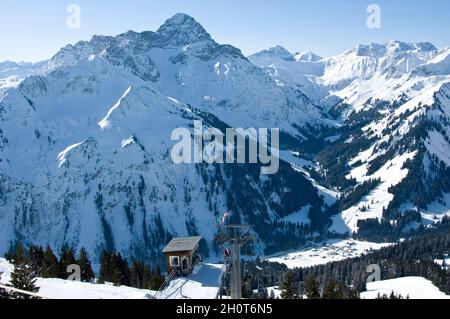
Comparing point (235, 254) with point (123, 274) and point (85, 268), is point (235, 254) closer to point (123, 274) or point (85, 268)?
point (85, 268)

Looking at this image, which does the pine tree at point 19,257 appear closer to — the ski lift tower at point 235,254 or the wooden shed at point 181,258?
the wooden shed at point 181,258

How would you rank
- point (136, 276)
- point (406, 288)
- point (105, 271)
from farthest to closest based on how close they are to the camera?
point (406, 288) → point (136, 276) → point (105, 271)

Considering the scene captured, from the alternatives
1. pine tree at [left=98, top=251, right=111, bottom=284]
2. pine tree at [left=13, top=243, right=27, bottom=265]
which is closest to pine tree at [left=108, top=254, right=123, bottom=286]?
pine tree at [left=98, top=251, right=111, bottom=284]

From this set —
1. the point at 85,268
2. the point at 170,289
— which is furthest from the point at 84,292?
the point at 85,268

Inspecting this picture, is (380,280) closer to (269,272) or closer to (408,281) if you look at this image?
(408,281)
